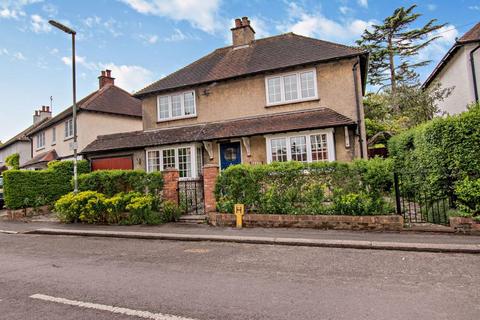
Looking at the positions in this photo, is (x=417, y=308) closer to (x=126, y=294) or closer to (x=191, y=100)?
(x=126, y=294)

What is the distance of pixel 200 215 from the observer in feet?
34.2

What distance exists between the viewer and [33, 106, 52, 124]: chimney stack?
1404 inches

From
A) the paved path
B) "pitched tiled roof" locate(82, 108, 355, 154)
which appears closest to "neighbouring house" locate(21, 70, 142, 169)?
"pitched tiled roof" locate(82, 108, 355, 154)

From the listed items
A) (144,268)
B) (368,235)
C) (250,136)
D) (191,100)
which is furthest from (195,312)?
(191,100)

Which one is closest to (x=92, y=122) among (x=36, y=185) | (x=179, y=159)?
(x=36, y=185)

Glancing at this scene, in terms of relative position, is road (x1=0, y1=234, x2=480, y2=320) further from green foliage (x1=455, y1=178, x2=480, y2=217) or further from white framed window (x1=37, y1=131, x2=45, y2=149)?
white framed window (x1=37, y1=131, x2=45, y2=149)

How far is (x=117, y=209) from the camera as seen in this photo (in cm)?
1040

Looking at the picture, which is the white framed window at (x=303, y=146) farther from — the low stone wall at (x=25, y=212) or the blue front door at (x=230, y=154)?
A: the low stone wall at (x=25, y=212)

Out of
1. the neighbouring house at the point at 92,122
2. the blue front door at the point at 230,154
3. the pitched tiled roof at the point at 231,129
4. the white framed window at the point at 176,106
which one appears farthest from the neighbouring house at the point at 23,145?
the blue front door at the point at 230,154

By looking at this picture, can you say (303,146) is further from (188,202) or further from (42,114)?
(42,114)

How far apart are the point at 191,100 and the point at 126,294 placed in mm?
13228

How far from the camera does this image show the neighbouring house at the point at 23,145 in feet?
103

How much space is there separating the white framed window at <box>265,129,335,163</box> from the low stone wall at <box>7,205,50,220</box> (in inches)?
428

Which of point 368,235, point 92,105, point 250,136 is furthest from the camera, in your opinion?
point 92,105
